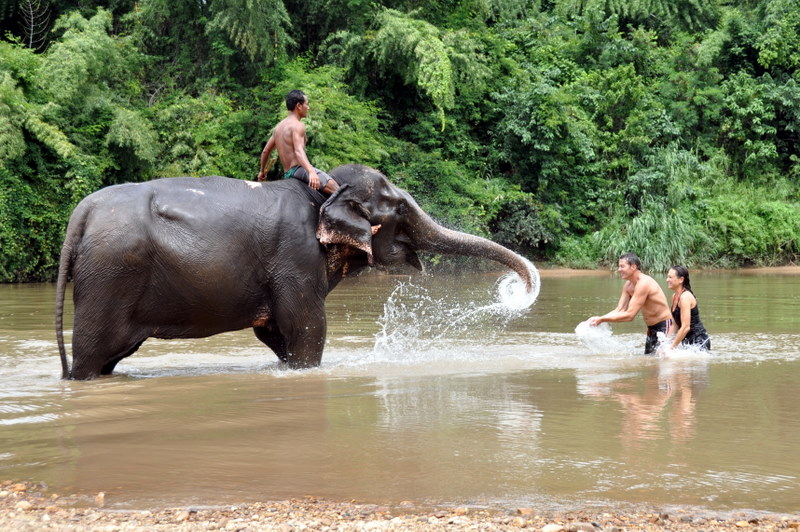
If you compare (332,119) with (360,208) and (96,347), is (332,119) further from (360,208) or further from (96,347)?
(96,347)

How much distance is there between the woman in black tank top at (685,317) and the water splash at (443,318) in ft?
4.29

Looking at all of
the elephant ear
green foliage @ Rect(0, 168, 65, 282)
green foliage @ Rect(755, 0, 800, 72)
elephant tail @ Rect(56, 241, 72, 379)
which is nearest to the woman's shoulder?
the elephant ear

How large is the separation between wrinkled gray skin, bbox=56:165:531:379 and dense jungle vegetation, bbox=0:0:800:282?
10.9m

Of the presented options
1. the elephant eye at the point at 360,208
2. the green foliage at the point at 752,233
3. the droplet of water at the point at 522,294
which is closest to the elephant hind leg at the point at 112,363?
the elephant eye at the point at 360,208

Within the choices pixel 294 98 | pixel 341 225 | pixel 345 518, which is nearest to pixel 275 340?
pixel 341 225

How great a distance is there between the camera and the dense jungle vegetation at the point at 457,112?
1809 centimetres

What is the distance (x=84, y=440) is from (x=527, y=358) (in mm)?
4063

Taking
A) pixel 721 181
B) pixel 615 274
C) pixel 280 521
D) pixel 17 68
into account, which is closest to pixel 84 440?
pixel 280 521

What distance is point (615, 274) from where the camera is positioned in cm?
2092

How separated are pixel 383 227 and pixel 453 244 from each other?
64 centimetres

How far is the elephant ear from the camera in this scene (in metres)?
7.08

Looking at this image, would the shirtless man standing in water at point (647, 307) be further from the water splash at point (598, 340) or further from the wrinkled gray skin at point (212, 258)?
the wrinkled gray skin at point (212, 258)

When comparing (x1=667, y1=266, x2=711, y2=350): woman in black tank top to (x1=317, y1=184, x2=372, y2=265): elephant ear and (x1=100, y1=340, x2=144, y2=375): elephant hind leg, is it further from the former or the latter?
(x1=100, y1=340, x2=144, y2=375): elephant hind leg

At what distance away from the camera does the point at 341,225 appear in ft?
23.2
